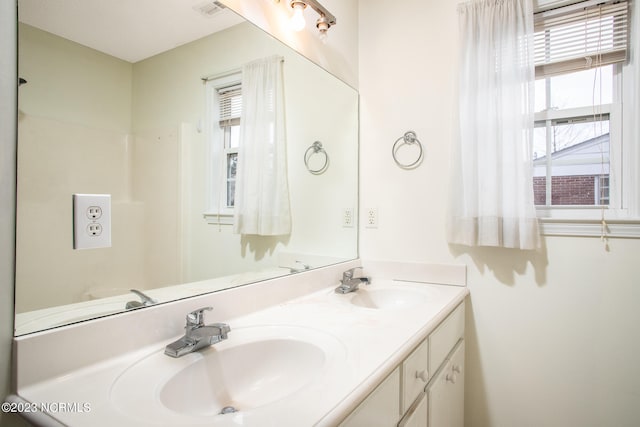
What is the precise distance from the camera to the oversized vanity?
610mm

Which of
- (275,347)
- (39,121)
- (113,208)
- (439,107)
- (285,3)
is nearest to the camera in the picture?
(39,121)

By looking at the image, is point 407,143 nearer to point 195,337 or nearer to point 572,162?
point 572,162

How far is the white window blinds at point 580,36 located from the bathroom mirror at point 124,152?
120 centimetres

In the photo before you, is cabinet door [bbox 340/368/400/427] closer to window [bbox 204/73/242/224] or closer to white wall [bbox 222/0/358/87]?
window [bbox 204/73/242/224]

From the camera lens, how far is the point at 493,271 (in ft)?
5.20

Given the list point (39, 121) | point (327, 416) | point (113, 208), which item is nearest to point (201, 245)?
point (113, 208)

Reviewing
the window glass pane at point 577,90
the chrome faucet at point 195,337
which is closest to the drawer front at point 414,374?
the chrome faucet at point 195,337

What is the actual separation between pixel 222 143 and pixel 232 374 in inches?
A: 29.1

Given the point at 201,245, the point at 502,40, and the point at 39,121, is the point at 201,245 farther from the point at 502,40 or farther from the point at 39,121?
the point at 502,40

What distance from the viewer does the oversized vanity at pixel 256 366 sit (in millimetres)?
610

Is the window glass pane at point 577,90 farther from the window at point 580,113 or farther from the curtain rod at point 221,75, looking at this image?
the curtain rod at point 221,75

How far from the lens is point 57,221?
74 cm

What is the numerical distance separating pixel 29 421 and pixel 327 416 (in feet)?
1.69

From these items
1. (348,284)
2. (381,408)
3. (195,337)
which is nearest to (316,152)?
(348,284)
